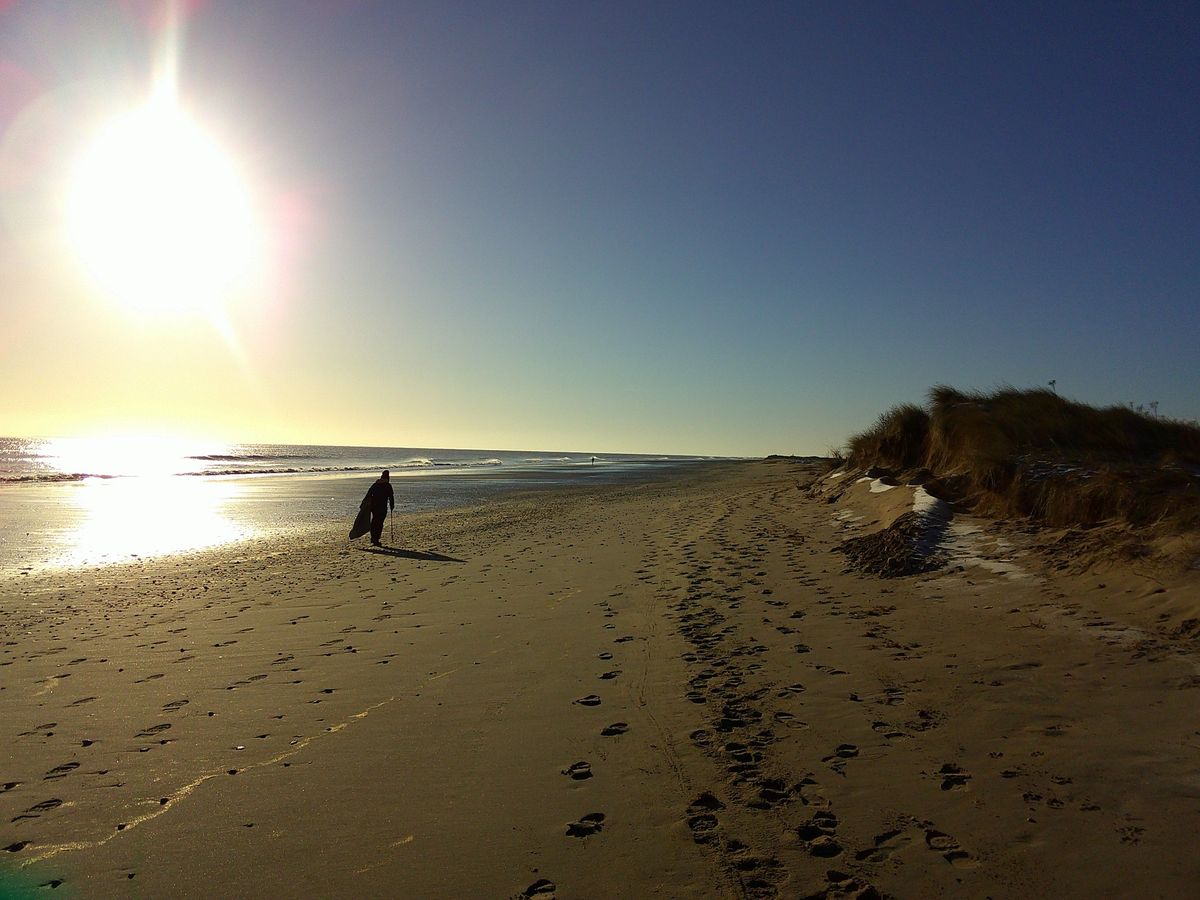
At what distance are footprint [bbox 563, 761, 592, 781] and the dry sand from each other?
0.13 ft

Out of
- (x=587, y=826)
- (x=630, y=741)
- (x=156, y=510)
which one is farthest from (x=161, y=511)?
(x=587, y=826)

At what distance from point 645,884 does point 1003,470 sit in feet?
37.6

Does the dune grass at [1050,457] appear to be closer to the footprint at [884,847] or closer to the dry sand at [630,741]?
the dry sand at [630,741]

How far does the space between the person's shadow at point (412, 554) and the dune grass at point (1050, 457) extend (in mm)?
9650

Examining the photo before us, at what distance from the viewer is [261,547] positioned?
16.5m

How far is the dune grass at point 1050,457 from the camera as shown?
9250 mm

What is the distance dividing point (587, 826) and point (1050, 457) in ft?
39.0

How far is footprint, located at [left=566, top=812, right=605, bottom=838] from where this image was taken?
3845 millimetres

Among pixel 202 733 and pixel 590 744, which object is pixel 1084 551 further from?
pixel 202 733

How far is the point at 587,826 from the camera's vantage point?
3.91 metres

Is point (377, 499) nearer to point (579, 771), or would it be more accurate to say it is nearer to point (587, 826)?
point (579, 771)

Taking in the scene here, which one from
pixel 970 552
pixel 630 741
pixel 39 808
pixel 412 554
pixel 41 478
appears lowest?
pixel 39 808

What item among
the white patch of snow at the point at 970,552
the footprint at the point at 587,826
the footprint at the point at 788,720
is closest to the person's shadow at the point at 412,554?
the white patch of snow at the point at 970,552

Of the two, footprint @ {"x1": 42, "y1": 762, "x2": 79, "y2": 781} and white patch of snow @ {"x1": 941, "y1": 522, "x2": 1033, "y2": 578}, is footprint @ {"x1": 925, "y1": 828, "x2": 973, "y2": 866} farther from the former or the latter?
white patch of snow @ {"x1": 941, "y1": 522, "x2": 1033, "y2": 578}
